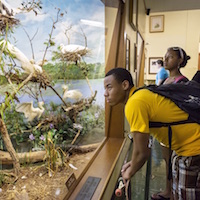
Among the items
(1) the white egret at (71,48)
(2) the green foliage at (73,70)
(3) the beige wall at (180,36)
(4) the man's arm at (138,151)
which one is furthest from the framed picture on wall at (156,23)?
(4) the man's arm at (138,151)

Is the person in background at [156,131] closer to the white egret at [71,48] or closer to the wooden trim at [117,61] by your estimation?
the white egret at [71,48]

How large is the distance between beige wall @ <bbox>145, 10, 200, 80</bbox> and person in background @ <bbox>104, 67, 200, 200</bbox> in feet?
15.8

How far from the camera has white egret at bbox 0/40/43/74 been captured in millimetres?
955

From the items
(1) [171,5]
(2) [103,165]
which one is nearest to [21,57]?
(2) [103,165]

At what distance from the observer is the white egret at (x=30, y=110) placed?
110 centimetres

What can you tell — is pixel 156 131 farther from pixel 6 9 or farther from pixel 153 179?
pixel 153 179

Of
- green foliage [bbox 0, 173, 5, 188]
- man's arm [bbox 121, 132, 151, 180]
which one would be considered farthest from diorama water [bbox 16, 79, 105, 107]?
man's arm [bbox 121, 132, 151, 180]

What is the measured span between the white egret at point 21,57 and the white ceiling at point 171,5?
431 cm

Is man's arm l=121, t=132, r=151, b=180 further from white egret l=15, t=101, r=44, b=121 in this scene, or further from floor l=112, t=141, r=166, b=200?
white egret l=15, t=101, r=44, b=121

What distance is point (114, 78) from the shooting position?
3.68 ft

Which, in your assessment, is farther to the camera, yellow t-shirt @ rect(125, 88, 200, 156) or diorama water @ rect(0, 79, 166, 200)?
diorama water @ rect(0, 79, 166, 200)

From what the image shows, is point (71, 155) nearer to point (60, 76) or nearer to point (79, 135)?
point (79, 135)

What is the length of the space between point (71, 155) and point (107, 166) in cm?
42

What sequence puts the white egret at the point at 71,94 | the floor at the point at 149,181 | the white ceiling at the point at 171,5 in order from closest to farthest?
the white egret at the point at 71,94 < the floor at the point at 149,181 < the white ceiling at the point at 171,5
